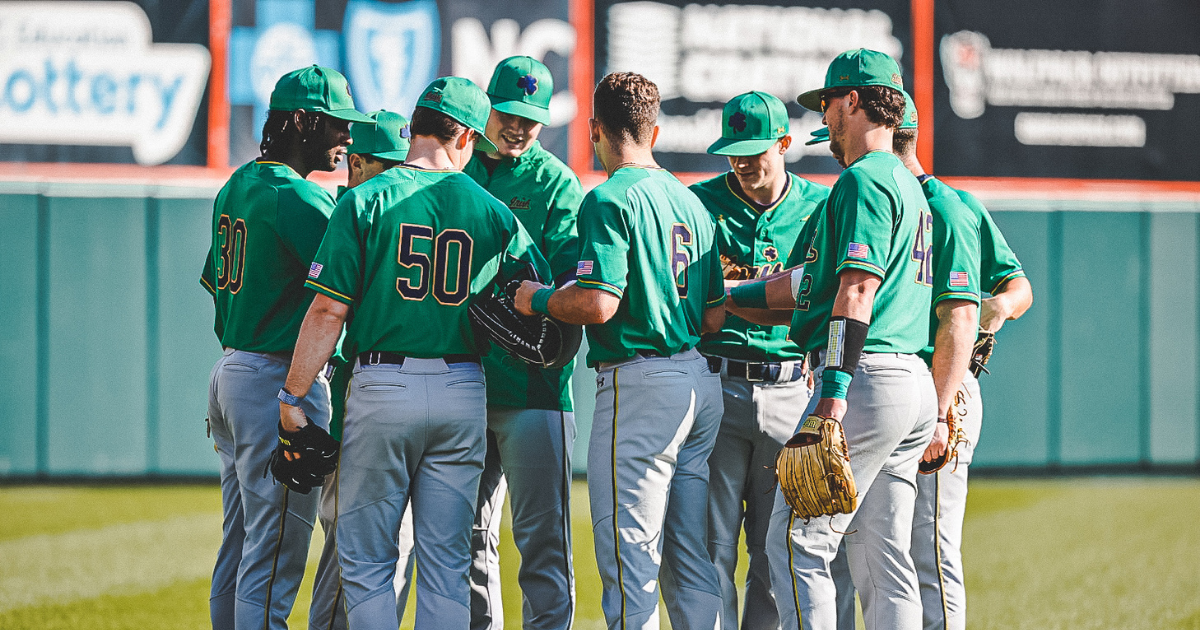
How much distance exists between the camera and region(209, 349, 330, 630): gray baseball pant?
322 cm

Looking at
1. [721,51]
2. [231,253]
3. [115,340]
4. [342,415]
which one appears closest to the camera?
[231,253]

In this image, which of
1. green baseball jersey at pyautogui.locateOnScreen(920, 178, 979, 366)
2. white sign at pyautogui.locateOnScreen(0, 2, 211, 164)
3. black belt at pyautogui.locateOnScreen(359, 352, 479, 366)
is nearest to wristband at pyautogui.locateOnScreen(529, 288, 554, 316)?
black belt at pyautogui.locateOnScreen(359, 352, 479, 366)

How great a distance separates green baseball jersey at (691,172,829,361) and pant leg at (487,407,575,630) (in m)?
0.66

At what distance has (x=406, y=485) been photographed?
9.84 feet

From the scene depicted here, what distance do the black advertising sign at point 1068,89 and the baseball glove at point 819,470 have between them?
22.0 ft

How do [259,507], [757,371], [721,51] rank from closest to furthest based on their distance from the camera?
[259,507], [757,371], [721,51]

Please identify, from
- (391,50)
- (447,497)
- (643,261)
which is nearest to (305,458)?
(447,497)

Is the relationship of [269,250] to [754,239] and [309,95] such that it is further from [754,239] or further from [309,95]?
[754,239]

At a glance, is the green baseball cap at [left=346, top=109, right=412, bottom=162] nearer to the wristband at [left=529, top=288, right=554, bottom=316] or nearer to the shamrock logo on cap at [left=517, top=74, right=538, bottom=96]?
the shamrock logo on cap at [left=517, top=74, right=538, bottom=96]

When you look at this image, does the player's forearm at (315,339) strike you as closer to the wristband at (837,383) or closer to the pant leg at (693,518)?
the pant leg at (693,518)

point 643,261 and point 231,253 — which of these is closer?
point 643,261

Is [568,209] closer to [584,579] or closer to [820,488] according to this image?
[820,488]

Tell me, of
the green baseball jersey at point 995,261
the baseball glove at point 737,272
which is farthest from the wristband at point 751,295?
the green baseball jersey at point 995,261

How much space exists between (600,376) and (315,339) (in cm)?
84
